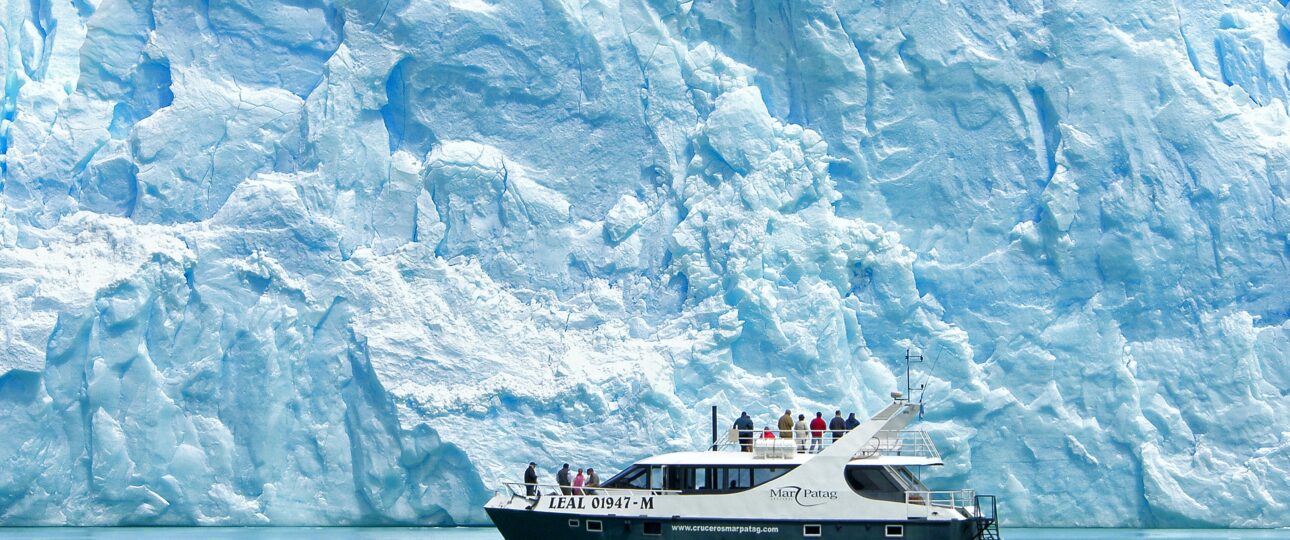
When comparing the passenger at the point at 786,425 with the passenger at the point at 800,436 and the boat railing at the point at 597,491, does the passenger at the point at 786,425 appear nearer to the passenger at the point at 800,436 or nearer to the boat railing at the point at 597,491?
the passenger at the point at 800,436

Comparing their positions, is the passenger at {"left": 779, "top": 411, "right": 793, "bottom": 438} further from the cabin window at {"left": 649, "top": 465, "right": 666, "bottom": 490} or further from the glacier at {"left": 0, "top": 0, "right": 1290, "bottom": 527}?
the glacier at {"left": 0, "top": 0, "right": 1290, "bottom": 527}

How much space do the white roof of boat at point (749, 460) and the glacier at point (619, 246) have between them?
5.94 m

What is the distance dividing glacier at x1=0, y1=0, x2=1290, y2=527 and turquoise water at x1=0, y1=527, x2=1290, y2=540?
11.3 inches

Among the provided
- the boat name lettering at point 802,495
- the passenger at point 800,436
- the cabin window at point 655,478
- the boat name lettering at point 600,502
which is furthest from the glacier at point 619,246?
the boat name lettering at point 802,495

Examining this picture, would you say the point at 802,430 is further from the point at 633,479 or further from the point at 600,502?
A: the point at 600,502

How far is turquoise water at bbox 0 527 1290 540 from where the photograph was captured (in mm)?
19719

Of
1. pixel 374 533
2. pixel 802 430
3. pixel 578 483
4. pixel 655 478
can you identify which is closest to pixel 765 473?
pixel 802 430

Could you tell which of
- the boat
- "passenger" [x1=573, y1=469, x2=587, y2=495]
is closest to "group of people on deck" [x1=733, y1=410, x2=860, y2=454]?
the boat

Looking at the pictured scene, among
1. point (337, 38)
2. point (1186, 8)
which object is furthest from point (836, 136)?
point (337, 38)

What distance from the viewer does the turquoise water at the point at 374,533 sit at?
776 inches

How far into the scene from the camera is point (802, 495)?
1477 centimetres

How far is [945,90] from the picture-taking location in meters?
23.0

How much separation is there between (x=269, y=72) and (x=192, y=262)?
3.07 meters

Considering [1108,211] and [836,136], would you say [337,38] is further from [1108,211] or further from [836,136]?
[1108,211]
